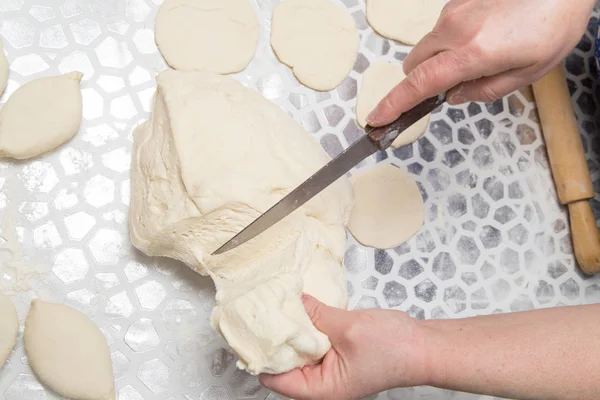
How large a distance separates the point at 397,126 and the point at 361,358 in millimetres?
463

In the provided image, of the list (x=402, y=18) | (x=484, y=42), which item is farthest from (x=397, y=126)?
(x=402, y=18)

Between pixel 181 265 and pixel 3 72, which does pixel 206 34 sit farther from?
pixel 181 265

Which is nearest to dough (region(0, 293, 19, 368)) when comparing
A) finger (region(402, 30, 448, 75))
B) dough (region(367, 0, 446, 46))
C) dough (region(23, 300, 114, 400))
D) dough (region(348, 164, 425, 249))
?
dough (region(23, 300, 114, 400))

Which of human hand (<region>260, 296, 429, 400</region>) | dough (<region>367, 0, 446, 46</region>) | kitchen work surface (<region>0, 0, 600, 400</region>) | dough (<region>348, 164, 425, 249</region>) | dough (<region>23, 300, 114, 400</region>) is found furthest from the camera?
dough (<region>367, 0, 446, 46</region>)

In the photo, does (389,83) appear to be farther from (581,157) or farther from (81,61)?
(81,61)

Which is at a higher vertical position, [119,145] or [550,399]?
[119,145]

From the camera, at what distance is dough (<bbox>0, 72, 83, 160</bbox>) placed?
1464mm

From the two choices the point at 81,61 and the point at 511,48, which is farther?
the point at 81,61

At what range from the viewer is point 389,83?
1.70 meters

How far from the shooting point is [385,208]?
5.28 feet

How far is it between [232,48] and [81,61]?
0.44 metres

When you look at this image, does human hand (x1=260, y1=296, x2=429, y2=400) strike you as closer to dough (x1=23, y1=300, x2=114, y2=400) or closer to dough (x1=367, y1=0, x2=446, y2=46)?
dough (x1=23, y1=300, x2=114, y2=400)

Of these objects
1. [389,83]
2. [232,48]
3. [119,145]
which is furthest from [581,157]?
[119,145]

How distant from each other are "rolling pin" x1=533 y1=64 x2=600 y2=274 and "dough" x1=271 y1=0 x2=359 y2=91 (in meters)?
0.62
